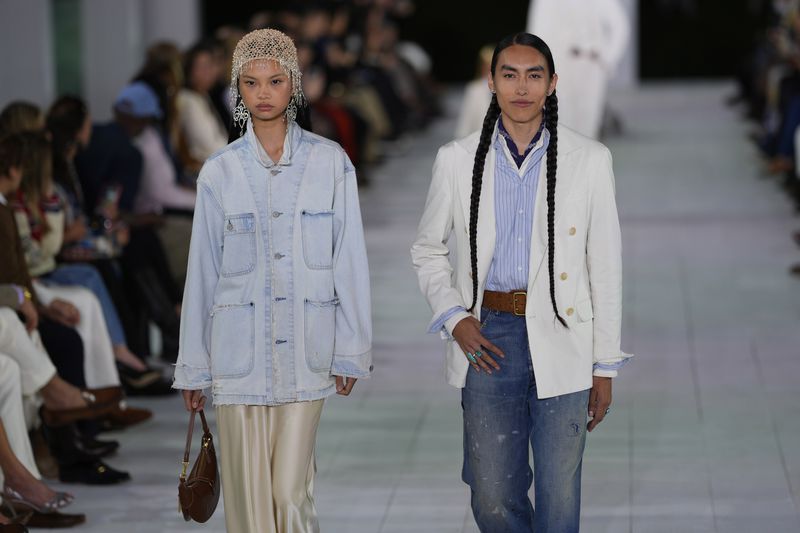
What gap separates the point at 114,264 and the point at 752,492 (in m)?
2.92

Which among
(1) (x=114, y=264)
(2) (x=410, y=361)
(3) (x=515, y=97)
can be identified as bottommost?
(2) (x=410, y=361)

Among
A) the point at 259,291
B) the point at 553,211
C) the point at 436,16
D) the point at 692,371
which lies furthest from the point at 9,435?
the point at 436,16

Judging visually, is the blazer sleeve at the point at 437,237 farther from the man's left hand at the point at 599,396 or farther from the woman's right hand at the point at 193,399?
the woman's right hand at the point at 193,399

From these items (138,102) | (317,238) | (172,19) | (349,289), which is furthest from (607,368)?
(172,19)

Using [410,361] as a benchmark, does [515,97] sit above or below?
above

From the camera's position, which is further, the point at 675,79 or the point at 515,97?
the point at 675,79

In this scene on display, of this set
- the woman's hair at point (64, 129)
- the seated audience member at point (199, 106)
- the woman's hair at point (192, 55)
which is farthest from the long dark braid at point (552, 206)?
the woman's hair at point (192, 55)

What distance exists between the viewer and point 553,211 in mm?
3381

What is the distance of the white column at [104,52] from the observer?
1078 cm

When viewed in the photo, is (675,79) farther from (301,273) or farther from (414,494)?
(301,273)

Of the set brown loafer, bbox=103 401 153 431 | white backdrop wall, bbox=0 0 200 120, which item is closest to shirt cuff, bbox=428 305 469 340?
brown loafer, bbox=103 401 153 431

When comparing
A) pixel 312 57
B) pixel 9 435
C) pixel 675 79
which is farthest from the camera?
pixel 675 79

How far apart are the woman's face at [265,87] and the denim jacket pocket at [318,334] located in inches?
17.3

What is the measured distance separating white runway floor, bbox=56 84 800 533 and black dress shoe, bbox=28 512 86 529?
45 millimetres
